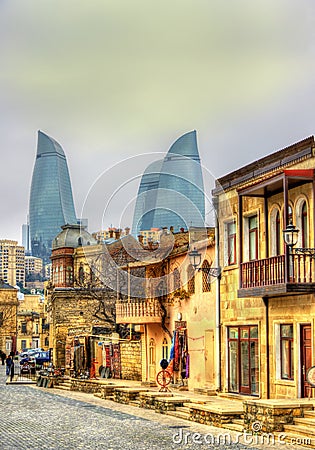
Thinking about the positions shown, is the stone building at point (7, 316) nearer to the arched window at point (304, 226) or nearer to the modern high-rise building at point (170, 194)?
the modern high-rise building at point (170, 194)

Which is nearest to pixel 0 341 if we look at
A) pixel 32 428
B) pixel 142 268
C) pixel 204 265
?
pixel 142 268

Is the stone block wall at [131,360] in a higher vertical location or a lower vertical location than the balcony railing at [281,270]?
lower

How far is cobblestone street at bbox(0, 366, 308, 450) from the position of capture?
19.9m

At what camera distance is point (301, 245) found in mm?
24609

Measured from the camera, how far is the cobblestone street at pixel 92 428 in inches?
784

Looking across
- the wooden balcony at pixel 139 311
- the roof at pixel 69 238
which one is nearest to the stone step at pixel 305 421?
the wooden balcony at pixel 139 311

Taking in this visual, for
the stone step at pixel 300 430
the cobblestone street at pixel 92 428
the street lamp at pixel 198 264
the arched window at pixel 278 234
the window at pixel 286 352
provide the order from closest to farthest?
the stone step at pixel 300 430, the cobblestone street at pixel 92 428, the window at pixel 286 352, the arched window at pixel 278 234, the street lamp at pixel 198 264

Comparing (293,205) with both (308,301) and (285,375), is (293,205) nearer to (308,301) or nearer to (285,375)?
(308,301)

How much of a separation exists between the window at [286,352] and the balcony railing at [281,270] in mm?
1499

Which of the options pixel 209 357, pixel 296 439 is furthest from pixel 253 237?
pixel 296 439

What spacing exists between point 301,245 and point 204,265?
25.7 feet

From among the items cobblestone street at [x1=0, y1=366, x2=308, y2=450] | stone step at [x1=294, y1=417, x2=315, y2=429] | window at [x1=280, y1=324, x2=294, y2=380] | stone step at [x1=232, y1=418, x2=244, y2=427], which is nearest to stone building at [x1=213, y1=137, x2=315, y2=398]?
window at [x1=280, y1=324, x2=294, y2=380]

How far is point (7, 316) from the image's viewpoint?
108188 mm

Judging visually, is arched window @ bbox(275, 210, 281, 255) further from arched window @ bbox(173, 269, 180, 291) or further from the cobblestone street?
arched window @ bbox(173, 269, 180, 291)
